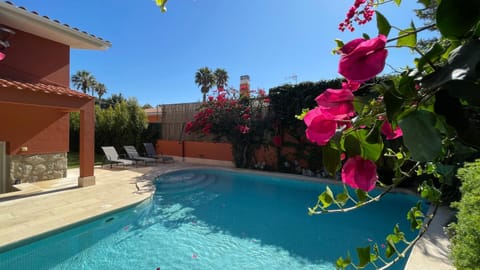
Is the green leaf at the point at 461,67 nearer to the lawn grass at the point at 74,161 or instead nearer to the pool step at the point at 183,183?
the pool step at the point at 183,183

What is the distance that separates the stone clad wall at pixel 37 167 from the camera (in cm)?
890

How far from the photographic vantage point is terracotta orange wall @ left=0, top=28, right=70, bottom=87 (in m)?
8.27

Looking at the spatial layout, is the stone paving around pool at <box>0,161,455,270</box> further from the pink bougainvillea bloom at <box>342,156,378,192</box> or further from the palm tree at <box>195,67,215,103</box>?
the palm tree at <box>195,67,215,103</box>

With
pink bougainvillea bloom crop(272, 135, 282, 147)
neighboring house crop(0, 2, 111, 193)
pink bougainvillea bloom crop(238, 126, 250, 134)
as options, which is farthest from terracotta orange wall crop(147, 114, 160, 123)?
pink bougainvillea bloom crop(272, 135, 282, 147)

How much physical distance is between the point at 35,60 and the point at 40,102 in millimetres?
2760

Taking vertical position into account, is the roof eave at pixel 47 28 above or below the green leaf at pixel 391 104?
above

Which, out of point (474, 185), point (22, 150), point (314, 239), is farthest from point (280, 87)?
point (22, 150)

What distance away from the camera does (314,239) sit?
20.5 feet

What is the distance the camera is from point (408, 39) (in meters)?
0.67

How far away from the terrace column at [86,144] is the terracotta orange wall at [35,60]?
2317mm

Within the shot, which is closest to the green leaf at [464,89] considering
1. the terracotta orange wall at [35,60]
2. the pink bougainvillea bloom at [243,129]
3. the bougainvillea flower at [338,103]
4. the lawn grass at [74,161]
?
the bougainvillea flower at [338,103]

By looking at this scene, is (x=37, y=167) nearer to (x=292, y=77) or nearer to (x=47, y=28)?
(x=47, y=28)

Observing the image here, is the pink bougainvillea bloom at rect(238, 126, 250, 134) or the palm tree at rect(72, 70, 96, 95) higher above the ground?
the palm tree at rect(72, 70, 96, 95)

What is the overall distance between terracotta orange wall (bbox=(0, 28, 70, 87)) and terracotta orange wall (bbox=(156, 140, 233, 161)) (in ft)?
30.1
